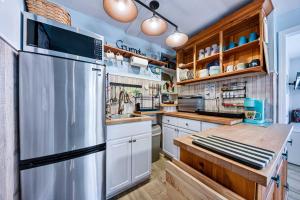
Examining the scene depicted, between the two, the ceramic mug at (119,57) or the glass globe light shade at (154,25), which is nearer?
the glass globe light shade at (154,25)

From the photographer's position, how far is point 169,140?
2.33 m

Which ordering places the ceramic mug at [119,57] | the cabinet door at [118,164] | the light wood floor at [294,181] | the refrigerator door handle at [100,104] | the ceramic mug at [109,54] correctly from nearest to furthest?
1. the refrigerator door handle at [100,104]
2. the cabinet door at [118,164]
3. the light wood floor at [294,181]
4. the ceramic mug at [109,54]
5. the ceramic mug at [119,57]

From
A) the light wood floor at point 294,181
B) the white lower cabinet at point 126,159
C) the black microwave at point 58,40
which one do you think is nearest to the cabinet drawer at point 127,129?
the white lower cabinet at point 126,159

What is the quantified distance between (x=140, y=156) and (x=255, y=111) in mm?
1536

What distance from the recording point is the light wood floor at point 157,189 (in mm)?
1464

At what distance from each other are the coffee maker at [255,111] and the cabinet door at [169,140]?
1.10 metres

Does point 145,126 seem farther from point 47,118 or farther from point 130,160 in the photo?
point 47,118

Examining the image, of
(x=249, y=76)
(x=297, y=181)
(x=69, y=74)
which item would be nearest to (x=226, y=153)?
(x=69, y=74)

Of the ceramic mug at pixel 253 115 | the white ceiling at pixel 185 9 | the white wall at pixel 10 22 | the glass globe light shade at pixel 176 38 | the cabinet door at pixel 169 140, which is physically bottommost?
the cabinet door at pixel 169 140

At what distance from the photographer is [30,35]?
94cm

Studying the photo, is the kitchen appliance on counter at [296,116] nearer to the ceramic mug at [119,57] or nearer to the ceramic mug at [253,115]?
the ceramic mug at [253,115]

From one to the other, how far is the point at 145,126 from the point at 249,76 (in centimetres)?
171

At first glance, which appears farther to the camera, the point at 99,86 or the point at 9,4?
the point at 99,86

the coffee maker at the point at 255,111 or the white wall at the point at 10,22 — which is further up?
the white wall at the point at 10,22
